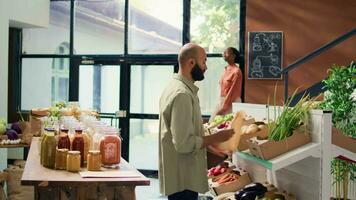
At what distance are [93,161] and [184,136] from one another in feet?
1.88

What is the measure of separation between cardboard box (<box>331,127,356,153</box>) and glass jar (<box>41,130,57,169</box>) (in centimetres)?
162

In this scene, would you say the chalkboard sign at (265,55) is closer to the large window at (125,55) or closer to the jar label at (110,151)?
the large window at (125,55)

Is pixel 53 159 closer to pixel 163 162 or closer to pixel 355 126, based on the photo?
pixel 163 162

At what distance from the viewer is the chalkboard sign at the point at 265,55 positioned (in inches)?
287

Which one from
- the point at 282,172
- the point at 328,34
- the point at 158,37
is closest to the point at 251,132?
the point at 282,172

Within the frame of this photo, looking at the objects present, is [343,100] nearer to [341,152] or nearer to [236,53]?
[341,152]

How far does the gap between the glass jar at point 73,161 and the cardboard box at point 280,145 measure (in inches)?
40.7

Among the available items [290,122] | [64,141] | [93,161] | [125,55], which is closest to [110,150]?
[93,161]

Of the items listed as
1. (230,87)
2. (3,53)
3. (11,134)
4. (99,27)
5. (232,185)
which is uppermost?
(99,27)

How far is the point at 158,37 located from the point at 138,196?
2898mm

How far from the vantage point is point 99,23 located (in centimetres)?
826

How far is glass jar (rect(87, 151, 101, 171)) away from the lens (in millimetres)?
2814

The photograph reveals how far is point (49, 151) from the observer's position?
2.94m

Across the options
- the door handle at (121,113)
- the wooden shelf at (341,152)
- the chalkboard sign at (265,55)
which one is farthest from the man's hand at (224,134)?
the door handle at (121,113)
